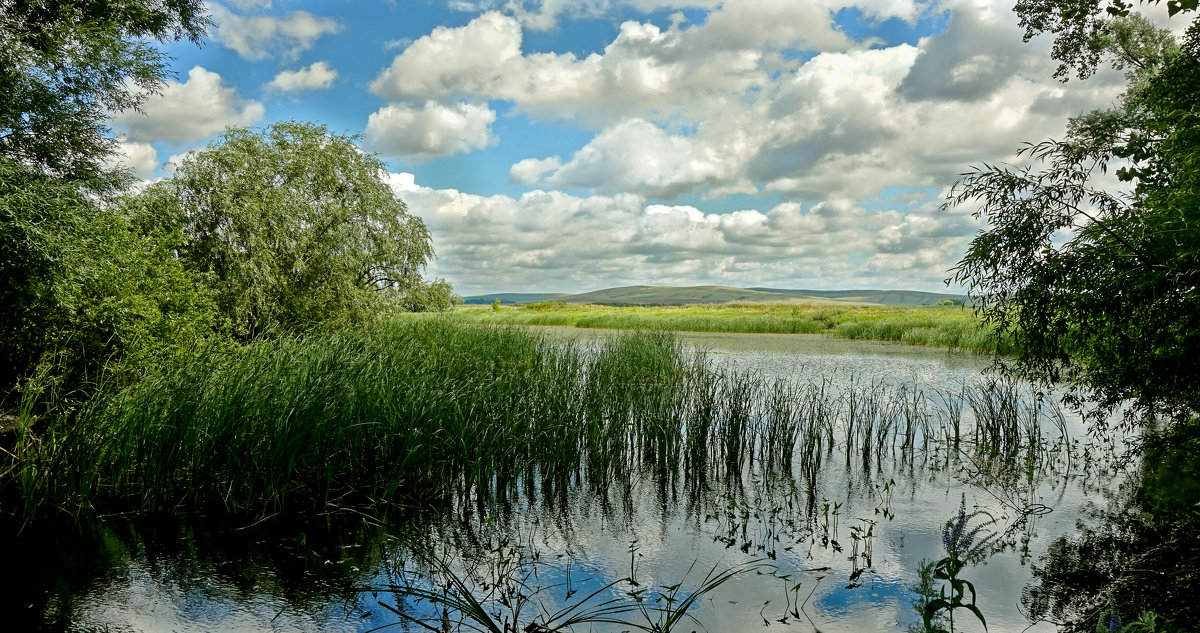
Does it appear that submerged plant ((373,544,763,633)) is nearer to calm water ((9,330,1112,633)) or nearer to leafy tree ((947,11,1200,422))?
calm water ((9,330,1112,633))

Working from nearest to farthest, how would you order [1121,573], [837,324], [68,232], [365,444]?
1. [1121,573]
2. [365,444]
3. [68,232]
4. [837,324]

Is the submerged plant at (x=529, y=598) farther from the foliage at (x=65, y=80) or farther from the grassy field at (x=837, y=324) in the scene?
the grassy field at (x=837, y=324)

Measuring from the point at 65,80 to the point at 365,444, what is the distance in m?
8.09

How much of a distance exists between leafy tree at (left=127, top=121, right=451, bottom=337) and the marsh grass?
5640 millimetres

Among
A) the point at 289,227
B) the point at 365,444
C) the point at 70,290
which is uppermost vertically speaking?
the point at 289,227

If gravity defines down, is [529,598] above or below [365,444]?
below

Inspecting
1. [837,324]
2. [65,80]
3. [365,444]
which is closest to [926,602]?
[365,444]

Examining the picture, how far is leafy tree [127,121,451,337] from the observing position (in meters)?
13.5

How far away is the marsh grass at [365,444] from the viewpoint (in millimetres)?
6137

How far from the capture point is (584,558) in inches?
212

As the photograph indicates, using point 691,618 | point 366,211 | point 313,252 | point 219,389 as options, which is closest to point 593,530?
point 691,618

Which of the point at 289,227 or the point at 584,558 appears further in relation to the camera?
the point at 289,227

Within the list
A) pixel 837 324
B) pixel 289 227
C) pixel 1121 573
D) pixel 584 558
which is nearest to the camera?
pixel 1121 573

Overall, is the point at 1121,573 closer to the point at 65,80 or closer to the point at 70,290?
the point at 70,290
